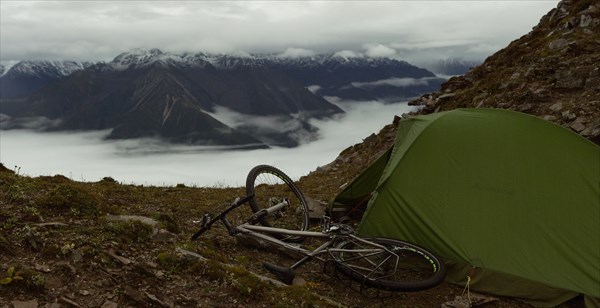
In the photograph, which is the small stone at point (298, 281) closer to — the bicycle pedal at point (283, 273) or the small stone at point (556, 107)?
the bicycle pedal at point (283, 273)

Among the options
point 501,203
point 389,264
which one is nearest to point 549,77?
point 501,203

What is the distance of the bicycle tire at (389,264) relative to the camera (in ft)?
26.5

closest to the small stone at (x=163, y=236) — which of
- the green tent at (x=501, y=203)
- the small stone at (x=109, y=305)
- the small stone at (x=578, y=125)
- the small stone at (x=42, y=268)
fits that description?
the small stone at (x=42, y=268)

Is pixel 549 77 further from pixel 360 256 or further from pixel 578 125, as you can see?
pixel 360 256

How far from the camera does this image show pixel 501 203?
930 centimetres

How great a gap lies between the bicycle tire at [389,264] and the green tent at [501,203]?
1.84 ft

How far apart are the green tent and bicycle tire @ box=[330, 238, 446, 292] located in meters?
0.56

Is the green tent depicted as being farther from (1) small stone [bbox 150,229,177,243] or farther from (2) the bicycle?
(1) small stone [bbox 150,229,177,243]

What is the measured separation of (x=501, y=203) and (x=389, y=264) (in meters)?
2.84

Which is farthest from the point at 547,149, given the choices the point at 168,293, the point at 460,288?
the point at 168,293

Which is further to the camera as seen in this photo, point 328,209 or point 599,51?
point 599,51

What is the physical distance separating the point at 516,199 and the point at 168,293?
7.33 m

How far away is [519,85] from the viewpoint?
66.0 feet

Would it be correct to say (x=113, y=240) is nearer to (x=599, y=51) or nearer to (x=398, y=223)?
(x=398, y=223)
